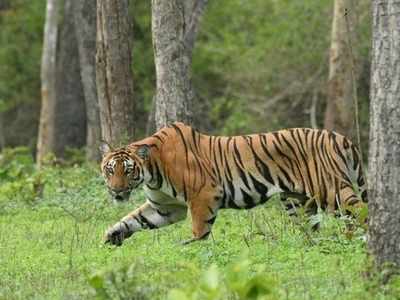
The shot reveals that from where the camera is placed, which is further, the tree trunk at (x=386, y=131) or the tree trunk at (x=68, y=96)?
the tree trunk at (x=68, y=96)

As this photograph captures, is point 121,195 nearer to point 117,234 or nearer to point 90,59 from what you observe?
point 117,234

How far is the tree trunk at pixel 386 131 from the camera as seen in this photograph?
832cm

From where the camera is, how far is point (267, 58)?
27.3 meters

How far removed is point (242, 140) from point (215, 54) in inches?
751

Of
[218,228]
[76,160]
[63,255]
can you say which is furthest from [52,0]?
[63,255]

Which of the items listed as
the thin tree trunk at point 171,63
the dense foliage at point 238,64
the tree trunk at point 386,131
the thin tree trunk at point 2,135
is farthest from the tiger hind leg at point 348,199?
the thin tree trunk at point 2,135

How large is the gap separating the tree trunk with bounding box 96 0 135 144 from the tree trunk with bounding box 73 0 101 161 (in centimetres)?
368

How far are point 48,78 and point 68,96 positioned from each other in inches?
160

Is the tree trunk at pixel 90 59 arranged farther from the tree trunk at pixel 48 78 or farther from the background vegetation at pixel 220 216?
the tree trunk at pixel 48 78

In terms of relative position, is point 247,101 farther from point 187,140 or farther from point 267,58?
point 187,140

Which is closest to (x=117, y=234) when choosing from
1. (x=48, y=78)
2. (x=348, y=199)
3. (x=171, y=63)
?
(x=348, y=199)

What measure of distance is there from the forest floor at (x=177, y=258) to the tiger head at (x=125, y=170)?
526 mm

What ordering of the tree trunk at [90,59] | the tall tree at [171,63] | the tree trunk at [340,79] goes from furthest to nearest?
1. the tree trunk at [340,79]
2. the tree trunk at [90,59]
3. the tall tree at [171,63]

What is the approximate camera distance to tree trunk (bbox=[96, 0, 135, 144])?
15.6 metres
